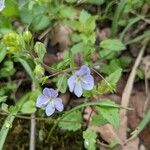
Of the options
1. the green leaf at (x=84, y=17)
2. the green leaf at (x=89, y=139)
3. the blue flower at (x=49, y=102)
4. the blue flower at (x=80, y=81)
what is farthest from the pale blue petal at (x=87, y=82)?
the green leaf at (x=84, y=17)

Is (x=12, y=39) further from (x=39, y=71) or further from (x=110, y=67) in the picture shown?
(x=110, y=67)

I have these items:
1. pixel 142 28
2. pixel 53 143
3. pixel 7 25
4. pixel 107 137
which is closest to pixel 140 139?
pixel 107 137

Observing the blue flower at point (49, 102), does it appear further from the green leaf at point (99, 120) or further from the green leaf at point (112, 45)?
the green leaf at point (112, 45)

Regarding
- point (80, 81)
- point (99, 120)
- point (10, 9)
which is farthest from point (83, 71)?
point (10, 9)

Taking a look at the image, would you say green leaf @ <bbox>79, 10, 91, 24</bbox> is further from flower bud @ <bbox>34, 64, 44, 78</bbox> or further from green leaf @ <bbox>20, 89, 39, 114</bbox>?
flower bud @ <bbox>34, 64, 44, 78</bbox>

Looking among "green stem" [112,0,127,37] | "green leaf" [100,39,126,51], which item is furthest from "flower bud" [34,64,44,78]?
"green stem" [112,0,127,37]

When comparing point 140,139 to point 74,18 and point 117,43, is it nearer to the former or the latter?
point 117,43

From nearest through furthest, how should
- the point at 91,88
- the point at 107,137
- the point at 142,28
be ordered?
the point at 91,88
the point at 107,137
the point at 142,28
